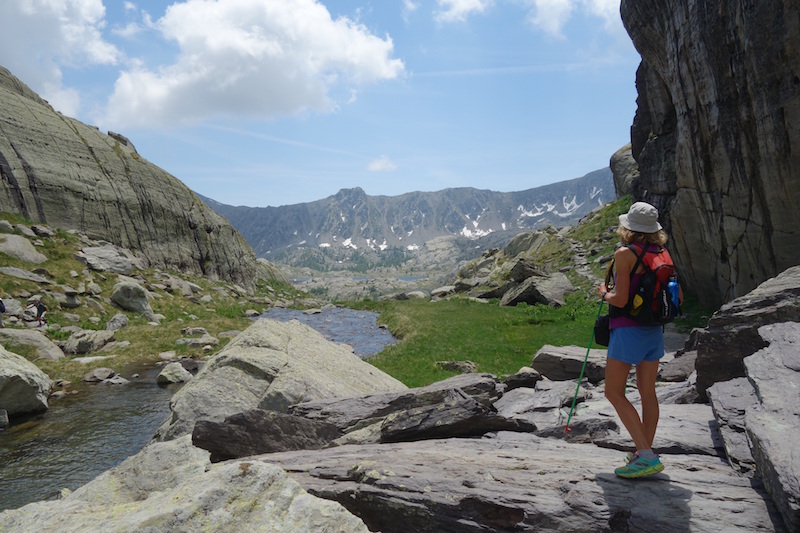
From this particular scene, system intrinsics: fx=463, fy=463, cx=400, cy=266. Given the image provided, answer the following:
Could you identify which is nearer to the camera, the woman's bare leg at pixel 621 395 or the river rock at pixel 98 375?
the woman's bare leg at pixel 621 395

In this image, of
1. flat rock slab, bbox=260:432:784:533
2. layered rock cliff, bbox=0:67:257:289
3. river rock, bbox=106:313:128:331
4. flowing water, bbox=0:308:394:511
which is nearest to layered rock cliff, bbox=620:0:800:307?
flat rock slab, bbox=260:432:784:533

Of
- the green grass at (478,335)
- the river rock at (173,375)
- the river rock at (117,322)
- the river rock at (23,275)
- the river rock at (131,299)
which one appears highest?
the river rock at (23,275)

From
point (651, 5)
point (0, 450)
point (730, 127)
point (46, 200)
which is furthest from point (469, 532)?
point (46, 200)

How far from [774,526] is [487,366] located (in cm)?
2153

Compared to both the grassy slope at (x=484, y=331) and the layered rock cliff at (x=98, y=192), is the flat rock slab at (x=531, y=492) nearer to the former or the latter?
the grassy slope at (x=484, y=331)

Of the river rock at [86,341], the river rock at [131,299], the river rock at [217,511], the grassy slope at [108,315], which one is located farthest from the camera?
the river rock at [131,299]

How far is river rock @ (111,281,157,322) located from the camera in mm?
40781

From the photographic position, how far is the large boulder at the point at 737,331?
1166 centimetres

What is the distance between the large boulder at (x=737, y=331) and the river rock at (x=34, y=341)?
3186 centimetres

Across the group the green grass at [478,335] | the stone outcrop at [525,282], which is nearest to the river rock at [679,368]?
the green grass at [478,335]

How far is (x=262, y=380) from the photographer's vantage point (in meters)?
15.5

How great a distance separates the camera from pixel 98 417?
64.9 ft

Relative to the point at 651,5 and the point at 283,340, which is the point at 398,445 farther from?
the point at 651,5

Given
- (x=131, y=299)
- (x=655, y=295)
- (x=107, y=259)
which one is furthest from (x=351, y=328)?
(x=655, y=295)
